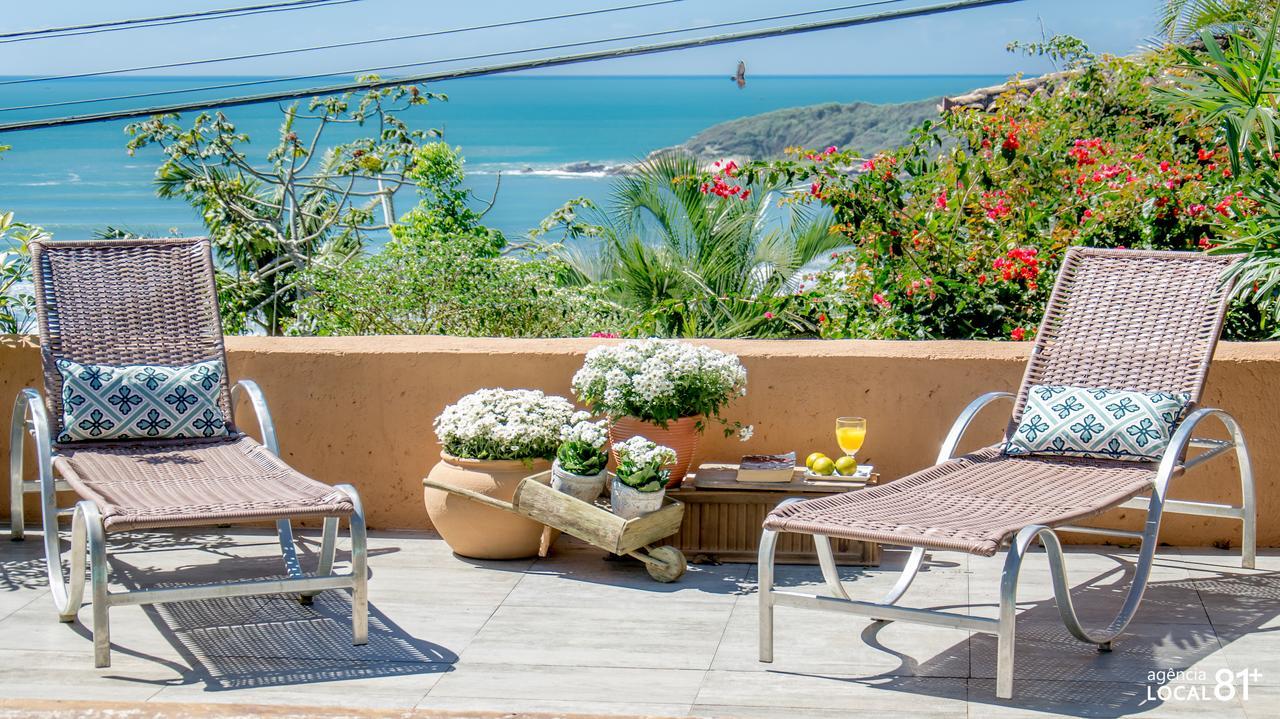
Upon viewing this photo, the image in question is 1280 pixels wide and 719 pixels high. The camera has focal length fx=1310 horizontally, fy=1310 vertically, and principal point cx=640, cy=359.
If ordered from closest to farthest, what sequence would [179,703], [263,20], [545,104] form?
[179,703] < [263,20] < [545,104]

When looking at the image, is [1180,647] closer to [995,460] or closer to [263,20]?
[995,460]

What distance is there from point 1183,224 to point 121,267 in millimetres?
4787

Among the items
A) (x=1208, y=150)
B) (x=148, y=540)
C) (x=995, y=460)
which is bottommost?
(x=148, y=540)

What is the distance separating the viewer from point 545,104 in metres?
73.2

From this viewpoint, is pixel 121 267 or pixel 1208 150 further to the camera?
pixel 1208 150

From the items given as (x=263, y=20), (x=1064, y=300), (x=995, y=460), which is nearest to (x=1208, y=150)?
(x=1064, y=300)

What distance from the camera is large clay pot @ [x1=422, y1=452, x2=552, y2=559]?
4.56 metres

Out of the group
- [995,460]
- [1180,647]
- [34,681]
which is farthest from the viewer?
[995,460]

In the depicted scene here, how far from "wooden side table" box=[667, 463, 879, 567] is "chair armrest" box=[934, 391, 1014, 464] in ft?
1.33

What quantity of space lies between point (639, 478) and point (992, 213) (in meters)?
2.99

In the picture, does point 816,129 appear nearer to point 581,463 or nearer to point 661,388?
point 661,388

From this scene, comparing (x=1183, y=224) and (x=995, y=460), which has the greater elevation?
(x=1183, y=224)

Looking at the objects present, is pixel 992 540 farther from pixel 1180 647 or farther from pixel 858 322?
pixel 858 322

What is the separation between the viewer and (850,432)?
456cm
